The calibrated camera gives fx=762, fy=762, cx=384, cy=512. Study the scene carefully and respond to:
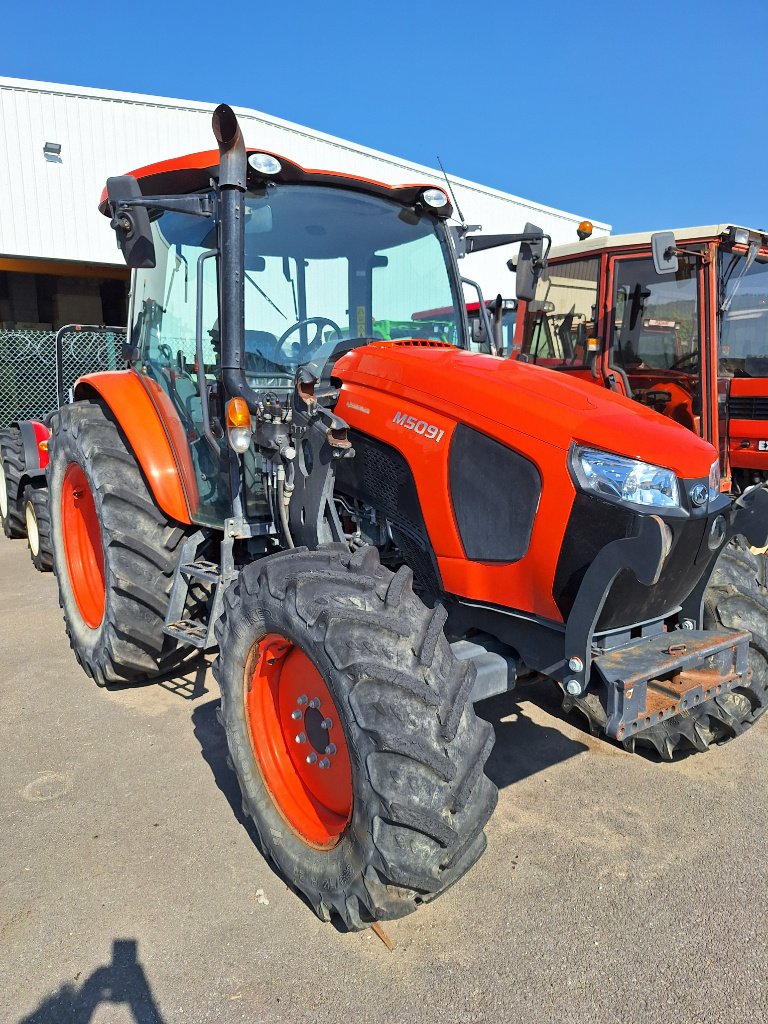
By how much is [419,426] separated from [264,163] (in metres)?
1.24

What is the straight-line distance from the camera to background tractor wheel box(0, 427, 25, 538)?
6516mm

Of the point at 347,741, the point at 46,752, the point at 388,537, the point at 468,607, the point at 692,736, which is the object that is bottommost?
the point at 46,752

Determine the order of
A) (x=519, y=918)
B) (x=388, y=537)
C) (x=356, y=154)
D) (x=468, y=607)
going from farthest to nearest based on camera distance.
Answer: (x=356, y=154) < (x=388, y=537) < (x=468, y=607) < (x=519, y=918)

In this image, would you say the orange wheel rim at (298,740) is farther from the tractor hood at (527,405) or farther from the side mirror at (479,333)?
the side mirror at (479,333)

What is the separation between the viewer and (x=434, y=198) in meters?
3.39

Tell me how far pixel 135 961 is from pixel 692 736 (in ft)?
6.89

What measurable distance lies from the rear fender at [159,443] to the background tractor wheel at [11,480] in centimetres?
317

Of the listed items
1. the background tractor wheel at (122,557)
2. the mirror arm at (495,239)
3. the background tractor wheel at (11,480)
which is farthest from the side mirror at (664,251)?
the background tractor wheel at (11,480)

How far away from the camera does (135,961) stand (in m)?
2.15

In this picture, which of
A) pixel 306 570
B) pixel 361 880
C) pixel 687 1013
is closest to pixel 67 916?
pixel 361 880

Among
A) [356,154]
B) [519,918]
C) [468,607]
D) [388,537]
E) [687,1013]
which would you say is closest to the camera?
[687,1013]

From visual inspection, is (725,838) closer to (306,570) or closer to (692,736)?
(692,736)

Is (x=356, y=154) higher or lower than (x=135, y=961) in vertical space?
higher

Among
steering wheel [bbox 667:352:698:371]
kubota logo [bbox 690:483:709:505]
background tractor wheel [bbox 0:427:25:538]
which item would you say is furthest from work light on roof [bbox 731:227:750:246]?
background tractor wheel [bbox 0:427:25:538]
